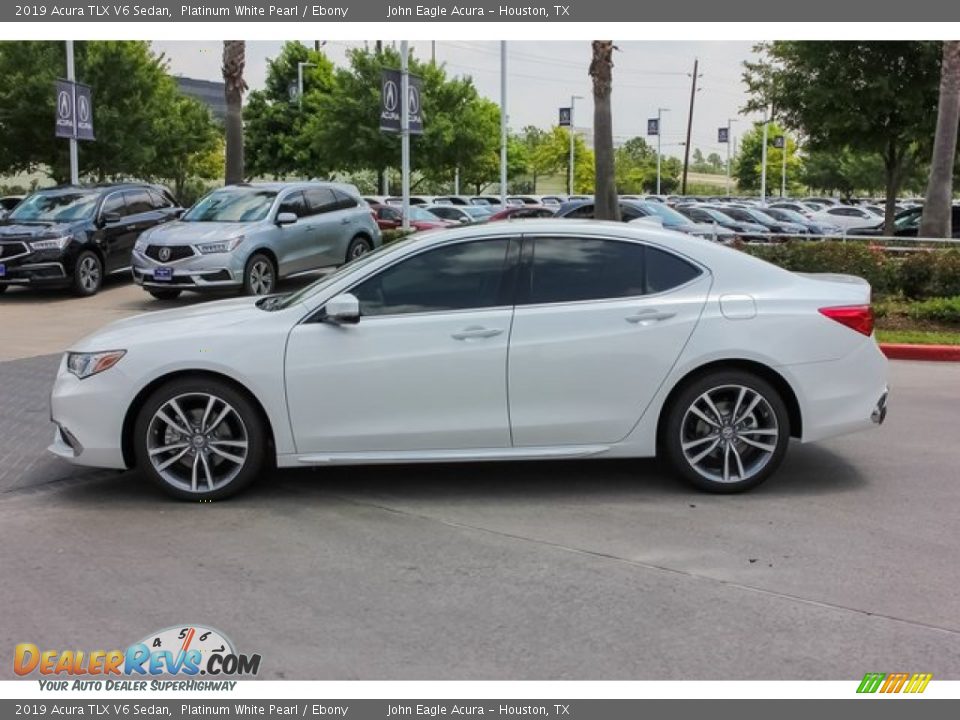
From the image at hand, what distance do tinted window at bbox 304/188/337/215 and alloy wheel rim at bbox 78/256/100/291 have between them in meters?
3.72

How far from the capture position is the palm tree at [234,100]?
20.5 meters

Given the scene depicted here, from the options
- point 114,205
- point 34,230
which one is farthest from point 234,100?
point 34,230

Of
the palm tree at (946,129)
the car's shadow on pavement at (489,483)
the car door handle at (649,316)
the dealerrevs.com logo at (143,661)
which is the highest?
the palm tree at (946,129)

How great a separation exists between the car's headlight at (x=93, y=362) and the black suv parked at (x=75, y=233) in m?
10.7

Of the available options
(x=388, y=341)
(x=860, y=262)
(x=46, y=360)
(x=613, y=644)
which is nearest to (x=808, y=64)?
(x=860, y=262)

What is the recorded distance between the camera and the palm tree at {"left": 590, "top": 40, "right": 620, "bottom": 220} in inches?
816

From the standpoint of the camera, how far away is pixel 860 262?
1287 centimetres

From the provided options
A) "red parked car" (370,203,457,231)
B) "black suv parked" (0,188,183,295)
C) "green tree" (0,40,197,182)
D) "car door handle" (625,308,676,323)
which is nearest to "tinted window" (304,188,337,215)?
"black suv parked" (0,188,183,295)

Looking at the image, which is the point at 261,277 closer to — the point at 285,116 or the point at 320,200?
the point at 320,200

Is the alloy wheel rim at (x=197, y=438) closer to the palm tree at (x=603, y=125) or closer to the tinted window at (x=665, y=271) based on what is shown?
the tinted window at (x=665, y=271)

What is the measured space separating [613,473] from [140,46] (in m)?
31.0

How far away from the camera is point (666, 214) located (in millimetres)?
21906

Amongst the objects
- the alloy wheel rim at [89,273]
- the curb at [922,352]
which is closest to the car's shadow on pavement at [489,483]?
the curb at [922,352]

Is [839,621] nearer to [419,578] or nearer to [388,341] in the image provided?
[419,578]
